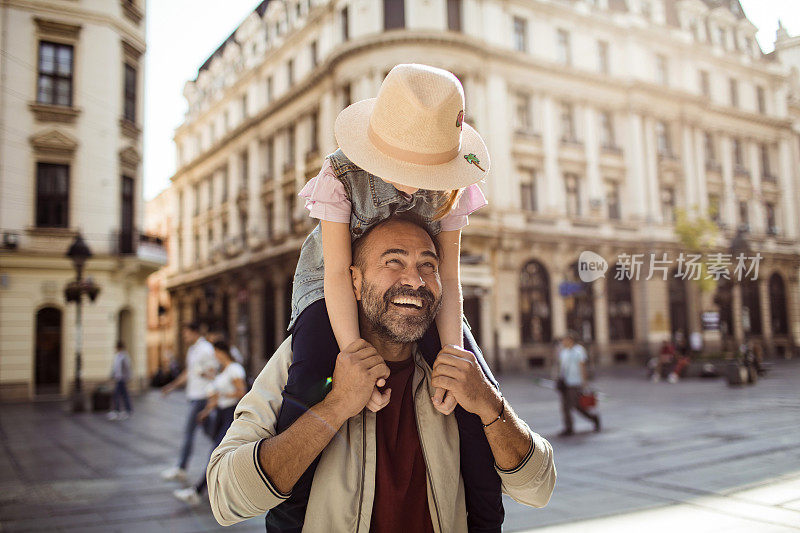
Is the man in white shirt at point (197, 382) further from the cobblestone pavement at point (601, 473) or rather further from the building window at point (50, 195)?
the building window at point (50, 195)

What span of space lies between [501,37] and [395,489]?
2479 cm

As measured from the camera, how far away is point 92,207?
16.5 feet

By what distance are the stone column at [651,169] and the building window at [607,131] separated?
4.51 ft

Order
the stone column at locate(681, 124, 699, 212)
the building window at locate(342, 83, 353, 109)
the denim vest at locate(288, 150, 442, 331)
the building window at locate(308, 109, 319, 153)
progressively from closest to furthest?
the denim vest at locate(288, 150, 442, 331), the stone column at locate(681, 124, 699, 212), the building window at locate(308, 109, 319, 153), the building window at locate(342, 83, 353, 109)

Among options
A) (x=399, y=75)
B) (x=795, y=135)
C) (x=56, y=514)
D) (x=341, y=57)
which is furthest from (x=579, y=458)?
(x=341, y=57)

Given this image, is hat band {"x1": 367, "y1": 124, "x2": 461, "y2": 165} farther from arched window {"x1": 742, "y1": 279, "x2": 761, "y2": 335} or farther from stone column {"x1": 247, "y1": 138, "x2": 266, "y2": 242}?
stone column {"x1": 247, "y1": 138, "x2": 266, "y2": 242}

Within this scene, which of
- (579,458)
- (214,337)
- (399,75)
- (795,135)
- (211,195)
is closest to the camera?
(399,75)

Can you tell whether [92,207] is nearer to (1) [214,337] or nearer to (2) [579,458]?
(1) [214,337]

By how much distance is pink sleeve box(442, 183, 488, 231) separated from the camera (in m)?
1.98

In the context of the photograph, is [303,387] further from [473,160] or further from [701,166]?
[701,166]

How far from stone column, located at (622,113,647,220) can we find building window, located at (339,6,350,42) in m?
11.8

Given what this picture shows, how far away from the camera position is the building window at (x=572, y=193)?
24.9 m

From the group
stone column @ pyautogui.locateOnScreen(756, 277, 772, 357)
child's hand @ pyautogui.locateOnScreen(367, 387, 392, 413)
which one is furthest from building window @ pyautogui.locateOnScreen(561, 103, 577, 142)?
child's hand @ pyautogui.locateOnScreen(367, 387, 392, 413)
